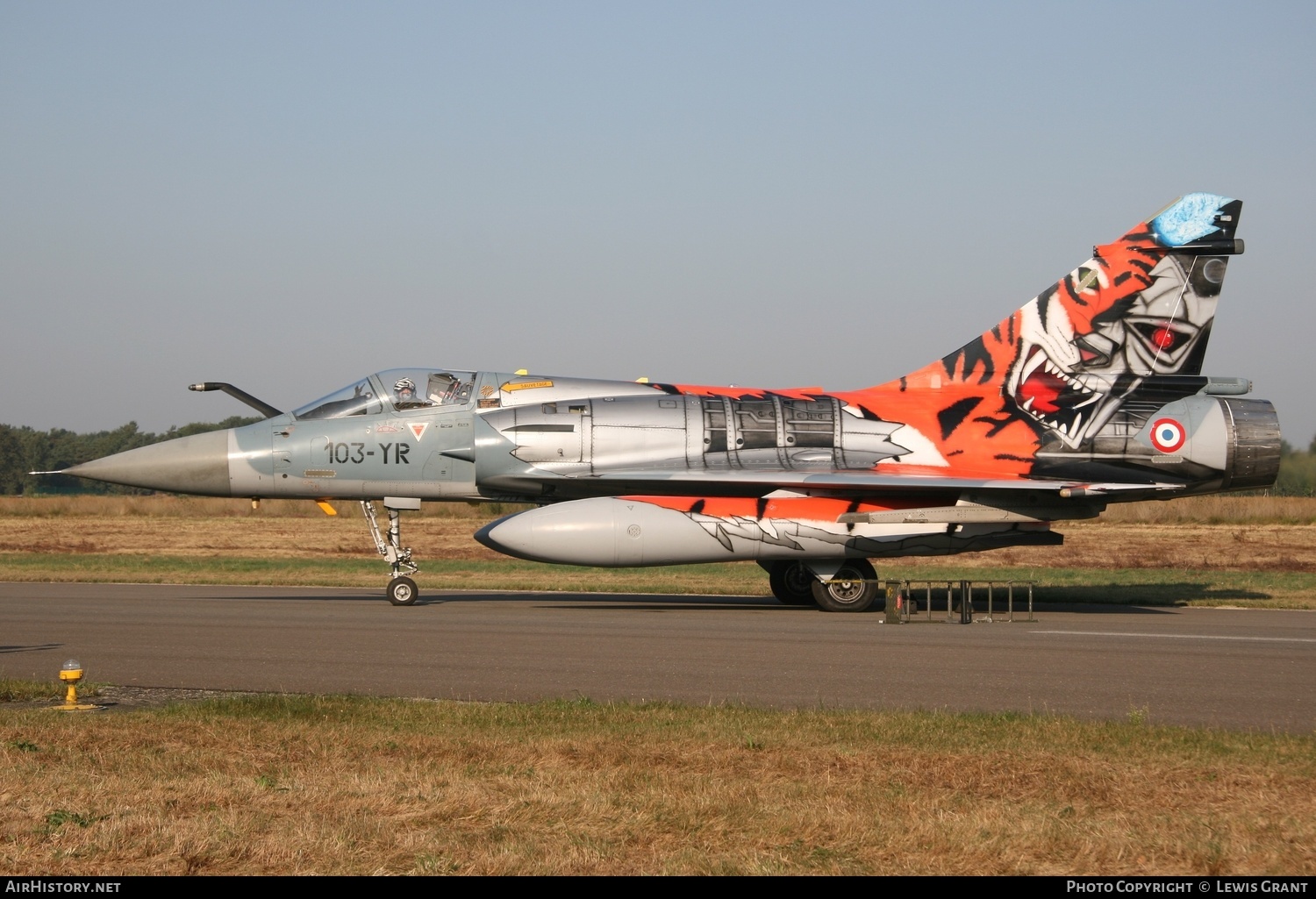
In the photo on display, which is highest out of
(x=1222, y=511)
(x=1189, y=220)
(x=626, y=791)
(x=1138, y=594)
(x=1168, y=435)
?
(x=1189, y=220)

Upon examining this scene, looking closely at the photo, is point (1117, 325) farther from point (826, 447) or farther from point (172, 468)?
point (172, 468)

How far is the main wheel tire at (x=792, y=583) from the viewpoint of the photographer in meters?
18.8

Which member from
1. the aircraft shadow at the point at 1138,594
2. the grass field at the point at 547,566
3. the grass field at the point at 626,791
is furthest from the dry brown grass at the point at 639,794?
the grass field at the point at 547,566

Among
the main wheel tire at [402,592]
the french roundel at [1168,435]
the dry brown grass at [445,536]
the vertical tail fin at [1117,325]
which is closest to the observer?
the main wheel tire at [402,592]

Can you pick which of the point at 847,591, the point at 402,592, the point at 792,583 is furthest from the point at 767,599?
the point at 402,592

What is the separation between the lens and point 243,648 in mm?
12305

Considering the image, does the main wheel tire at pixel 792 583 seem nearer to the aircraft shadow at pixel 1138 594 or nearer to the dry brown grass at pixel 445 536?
the aircraft shadow at pixel 1138 594

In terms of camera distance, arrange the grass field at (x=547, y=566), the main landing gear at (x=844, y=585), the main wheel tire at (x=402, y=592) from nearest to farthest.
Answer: the main wheel tire at (x=402, y=592)
the main landing gear at (x=844, y=585)
the grass field at (x=547, y=566)

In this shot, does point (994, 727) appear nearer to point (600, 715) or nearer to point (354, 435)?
point (600, 715)

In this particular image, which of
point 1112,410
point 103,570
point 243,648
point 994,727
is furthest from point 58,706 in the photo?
point 103,570

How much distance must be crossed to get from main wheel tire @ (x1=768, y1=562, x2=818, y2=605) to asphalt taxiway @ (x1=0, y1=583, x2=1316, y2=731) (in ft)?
2.55

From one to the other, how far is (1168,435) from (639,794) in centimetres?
1468

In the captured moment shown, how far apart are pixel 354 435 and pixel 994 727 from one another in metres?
12.1

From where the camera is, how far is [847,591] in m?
17.6
